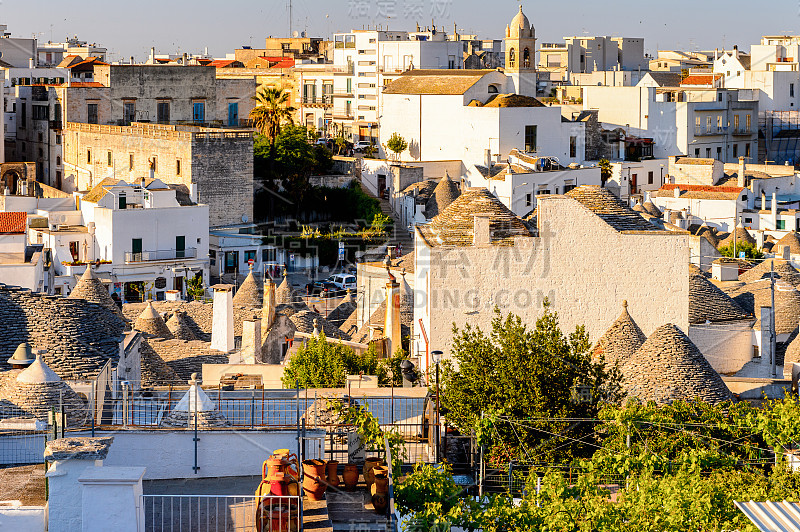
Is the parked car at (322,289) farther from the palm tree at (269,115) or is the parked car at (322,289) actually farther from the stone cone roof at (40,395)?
the stone cone roof at (40,395)

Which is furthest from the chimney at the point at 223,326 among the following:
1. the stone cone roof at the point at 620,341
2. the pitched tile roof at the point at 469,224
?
the stone cone roof at the point at 620,341

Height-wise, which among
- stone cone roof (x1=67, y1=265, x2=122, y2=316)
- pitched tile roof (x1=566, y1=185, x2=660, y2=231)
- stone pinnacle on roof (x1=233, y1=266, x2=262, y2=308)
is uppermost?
pitched tile roof (x1=566, y1=185, x2=660, y2=231)

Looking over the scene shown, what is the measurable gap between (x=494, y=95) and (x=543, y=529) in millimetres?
54541

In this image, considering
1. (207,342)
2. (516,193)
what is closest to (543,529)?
(207,342)

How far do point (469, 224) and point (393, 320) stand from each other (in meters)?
3.62

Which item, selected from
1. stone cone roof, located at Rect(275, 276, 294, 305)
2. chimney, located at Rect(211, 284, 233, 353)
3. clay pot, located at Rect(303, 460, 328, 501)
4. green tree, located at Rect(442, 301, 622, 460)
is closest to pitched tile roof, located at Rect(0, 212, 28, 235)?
stone cone roof, located at Rect(275, 276, 294, 305)

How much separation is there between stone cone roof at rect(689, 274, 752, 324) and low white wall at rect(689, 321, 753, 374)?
14 centimetres

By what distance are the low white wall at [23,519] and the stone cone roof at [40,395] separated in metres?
4.00

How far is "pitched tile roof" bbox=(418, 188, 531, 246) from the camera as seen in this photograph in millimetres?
22234

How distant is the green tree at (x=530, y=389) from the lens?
18.3 meters

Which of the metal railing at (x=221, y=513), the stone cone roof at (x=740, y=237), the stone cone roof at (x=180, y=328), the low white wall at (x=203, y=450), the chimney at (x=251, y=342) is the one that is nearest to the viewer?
the metal railing at (x=221, y=513)

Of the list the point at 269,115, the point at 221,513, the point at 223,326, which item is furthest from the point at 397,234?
the point at 221,513

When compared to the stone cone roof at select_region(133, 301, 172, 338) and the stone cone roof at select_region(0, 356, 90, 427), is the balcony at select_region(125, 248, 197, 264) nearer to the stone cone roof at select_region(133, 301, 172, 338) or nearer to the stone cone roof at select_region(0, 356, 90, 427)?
the stone cone roof at select_region(133, 301, 172, 338)

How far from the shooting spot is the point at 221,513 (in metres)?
11.4
